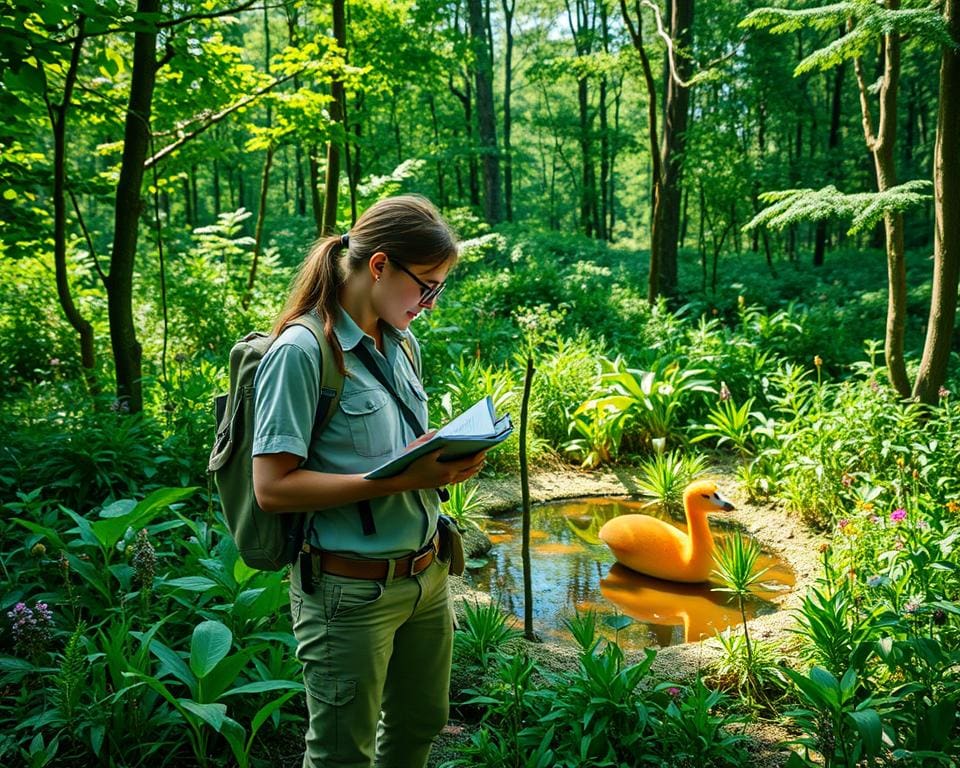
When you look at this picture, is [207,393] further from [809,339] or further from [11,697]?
[809,339]

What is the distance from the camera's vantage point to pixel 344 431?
1.70 metres

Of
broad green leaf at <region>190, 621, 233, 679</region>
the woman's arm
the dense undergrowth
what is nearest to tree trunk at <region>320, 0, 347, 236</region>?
the dense undergrowth

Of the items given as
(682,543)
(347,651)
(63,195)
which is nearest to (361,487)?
(347,651)

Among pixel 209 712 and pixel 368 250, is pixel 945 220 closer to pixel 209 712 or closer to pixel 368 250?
pixel 368 250

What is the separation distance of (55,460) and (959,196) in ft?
19.2

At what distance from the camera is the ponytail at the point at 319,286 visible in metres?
1.77

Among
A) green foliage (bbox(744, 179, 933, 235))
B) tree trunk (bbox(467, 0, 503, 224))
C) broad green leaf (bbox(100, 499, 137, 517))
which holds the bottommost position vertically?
broad green leaf (bbox(100, 499, 137, 517))

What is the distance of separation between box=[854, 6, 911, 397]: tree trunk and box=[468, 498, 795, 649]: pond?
180 cm

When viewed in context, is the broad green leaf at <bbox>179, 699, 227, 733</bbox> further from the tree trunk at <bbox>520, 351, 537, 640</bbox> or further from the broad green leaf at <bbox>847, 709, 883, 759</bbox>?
the broad green leaf at <bbox>847, 709, 883, 759</bbox>

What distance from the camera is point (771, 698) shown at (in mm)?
3014

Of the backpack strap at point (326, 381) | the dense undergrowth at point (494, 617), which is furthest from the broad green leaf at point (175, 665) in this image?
the backpack strap at point (326, 381)

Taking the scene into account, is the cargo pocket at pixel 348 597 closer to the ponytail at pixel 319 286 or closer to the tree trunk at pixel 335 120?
the ponytail at pixel 319 286

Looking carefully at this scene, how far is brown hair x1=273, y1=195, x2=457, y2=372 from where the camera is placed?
1765 millimetres

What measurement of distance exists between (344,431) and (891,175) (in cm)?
489
